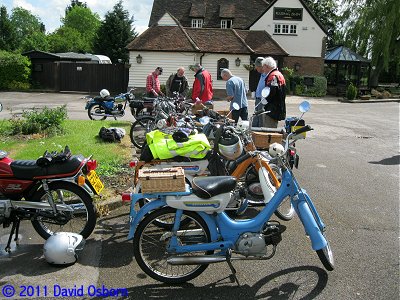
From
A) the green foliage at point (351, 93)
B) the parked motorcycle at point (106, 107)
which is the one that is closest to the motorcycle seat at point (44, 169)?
the parked motorcycle at point (106, 107)

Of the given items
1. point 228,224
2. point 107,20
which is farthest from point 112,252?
point 107,20

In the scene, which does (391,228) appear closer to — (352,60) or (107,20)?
(352,60)

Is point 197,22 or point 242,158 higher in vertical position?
point 197,22

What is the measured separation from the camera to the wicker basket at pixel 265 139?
5770 mm

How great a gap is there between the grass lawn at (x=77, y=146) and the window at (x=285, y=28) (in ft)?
78.2

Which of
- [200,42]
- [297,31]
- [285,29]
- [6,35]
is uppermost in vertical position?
[6,35]

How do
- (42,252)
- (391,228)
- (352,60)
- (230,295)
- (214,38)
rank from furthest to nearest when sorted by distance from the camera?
(352,60)
(214,38)
(391,228)
(42,252)
(230,295)

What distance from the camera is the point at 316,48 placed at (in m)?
30.3

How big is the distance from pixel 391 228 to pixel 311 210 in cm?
193

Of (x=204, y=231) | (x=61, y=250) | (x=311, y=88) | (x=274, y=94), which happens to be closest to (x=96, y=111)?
(x=274, y=94)

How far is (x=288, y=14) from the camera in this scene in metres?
30.7

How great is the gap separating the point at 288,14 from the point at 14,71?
19.7 m

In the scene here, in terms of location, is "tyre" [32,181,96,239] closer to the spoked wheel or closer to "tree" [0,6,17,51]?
the spoked wheel

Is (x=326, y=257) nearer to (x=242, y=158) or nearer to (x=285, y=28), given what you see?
(x=242, y=158)
